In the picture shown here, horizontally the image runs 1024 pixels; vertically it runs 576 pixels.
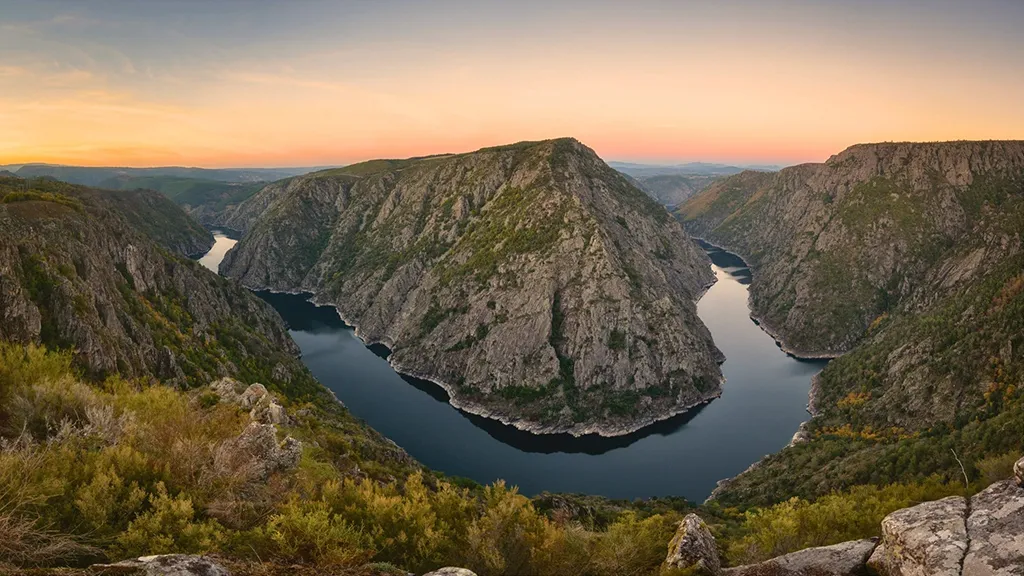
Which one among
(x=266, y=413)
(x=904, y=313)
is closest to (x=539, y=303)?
(x=266, y=413)

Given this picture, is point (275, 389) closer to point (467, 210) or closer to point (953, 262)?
point (467, 210)

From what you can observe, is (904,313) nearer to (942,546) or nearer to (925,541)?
(925,541)

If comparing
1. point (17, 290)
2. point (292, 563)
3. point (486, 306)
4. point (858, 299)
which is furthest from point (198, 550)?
point (858, 299)

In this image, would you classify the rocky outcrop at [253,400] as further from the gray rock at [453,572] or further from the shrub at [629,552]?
the shrub at [629,552]

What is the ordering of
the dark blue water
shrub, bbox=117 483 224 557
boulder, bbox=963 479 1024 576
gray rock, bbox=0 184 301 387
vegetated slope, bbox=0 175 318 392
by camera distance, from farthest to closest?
the dark blue water < vegetated slope, bbox=0 175 318 392 < gray rock, bbox=0 184 301 387 < shrub, bbox=117 483 224 557 < boulder, bbox=963 479 1024 576

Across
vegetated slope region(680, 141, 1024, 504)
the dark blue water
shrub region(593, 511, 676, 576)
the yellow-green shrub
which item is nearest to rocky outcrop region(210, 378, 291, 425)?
shrub region(593, 511, 676, 576)

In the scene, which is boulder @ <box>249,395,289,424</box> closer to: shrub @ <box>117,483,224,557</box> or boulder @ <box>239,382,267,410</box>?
boulder @ <box>239,382,267,410</box>

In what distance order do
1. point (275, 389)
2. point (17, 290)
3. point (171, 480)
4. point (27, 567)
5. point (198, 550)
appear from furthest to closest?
point (275, 389) < point (17, 290) < point (171, 480) < point (198, 550) < point (27, 567)
